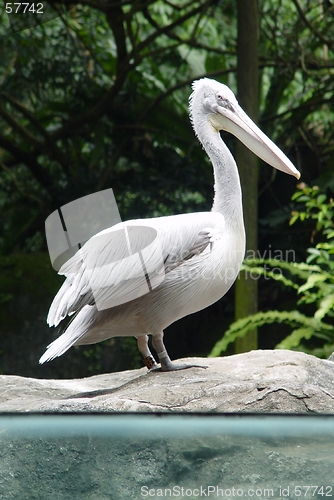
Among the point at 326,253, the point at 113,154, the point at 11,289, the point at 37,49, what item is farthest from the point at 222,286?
the point at 37,49

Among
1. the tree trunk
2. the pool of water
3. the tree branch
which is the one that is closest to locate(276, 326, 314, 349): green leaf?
the tree trunk

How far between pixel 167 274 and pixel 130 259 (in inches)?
8.7

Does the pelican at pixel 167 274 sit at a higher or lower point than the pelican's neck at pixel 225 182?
lower

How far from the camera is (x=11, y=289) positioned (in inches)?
238

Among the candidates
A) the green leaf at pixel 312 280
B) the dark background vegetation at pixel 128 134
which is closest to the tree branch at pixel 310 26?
the dark background vegetation at pixel 128 134

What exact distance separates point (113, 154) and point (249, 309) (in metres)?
2.69

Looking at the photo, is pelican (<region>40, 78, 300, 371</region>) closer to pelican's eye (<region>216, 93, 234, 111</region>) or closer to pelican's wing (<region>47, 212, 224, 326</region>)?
pelican's wing (<region>47, 212, 224, 326</region>)

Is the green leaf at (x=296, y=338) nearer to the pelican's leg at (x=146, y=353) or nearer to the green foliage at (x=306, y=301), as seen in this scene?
the green foliage at (x=306, y=301)

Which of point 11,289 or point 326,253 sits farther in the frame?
point 11,289

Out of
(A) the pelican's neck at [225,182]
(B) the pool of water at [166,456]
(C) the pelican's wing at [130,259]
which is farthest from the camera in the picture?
(A) the pelican's neck at [225,182]

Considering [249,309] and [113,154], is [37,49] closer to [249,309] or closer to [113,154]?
[113,154]

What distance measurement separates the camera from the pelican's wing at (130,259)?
3.28m

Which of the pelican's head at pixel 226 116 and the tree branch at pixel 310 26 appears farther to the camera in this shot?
the tree branch at pixel 310 26

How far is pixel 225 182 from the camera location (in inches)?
139
